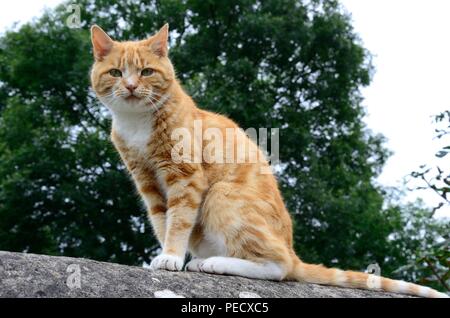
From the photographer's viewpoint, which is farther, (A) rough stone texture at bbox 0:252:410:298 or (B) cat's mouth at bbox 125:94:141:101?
(B) cat's mouth at bbox 125:94:141:101

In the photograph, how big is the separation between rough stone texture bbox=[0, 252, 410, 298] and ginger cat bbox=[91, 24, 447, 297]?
31cm

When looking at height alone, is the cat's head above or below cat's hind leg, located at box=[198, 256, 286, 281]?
above

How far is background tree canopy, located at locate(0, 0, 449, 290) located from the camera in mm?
16125

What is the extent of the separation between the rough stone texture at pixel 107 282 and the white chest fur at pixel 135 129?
1104mm

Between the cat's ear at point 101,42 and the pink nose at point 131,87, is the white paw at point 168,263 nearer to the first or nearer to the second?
the pink nose at point 131,87

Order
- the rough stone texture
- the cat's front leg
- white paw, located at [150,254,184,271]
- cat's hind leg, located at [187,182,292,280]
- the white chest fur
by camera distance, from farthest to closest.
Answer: the white chest fur, the cat's front leg, cat's hind leg, located at [187,182,292,280], white paw, located at [150,254,184,271], the rough stone texture

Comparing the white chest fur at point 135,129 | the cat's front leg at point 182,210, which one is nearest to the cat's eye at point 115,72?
the white chest fur at point 135,129

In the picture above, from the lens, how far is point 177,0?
60.4 ft

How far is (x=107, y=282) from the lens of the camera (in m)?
3.45

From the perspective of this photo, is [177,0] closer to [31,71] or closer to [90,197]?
[31,71]

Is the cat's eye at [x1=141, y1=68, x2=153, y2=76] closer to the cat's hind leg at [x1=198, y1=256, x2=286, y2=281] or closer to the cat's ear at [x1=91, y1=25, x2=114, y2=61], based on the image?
the cat's ear at [x1=91, y1=25, x2=114, y2=61]

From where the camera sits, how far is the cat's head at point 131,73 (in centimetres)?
479

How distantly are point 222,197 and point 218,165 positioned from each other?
0.28 metres

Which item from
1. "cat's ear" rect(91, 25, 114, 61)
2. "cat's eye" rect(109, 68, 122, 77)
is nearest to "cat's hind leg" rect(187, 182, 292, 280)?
"cat's eye" rect(109, 68, 122, 77)
